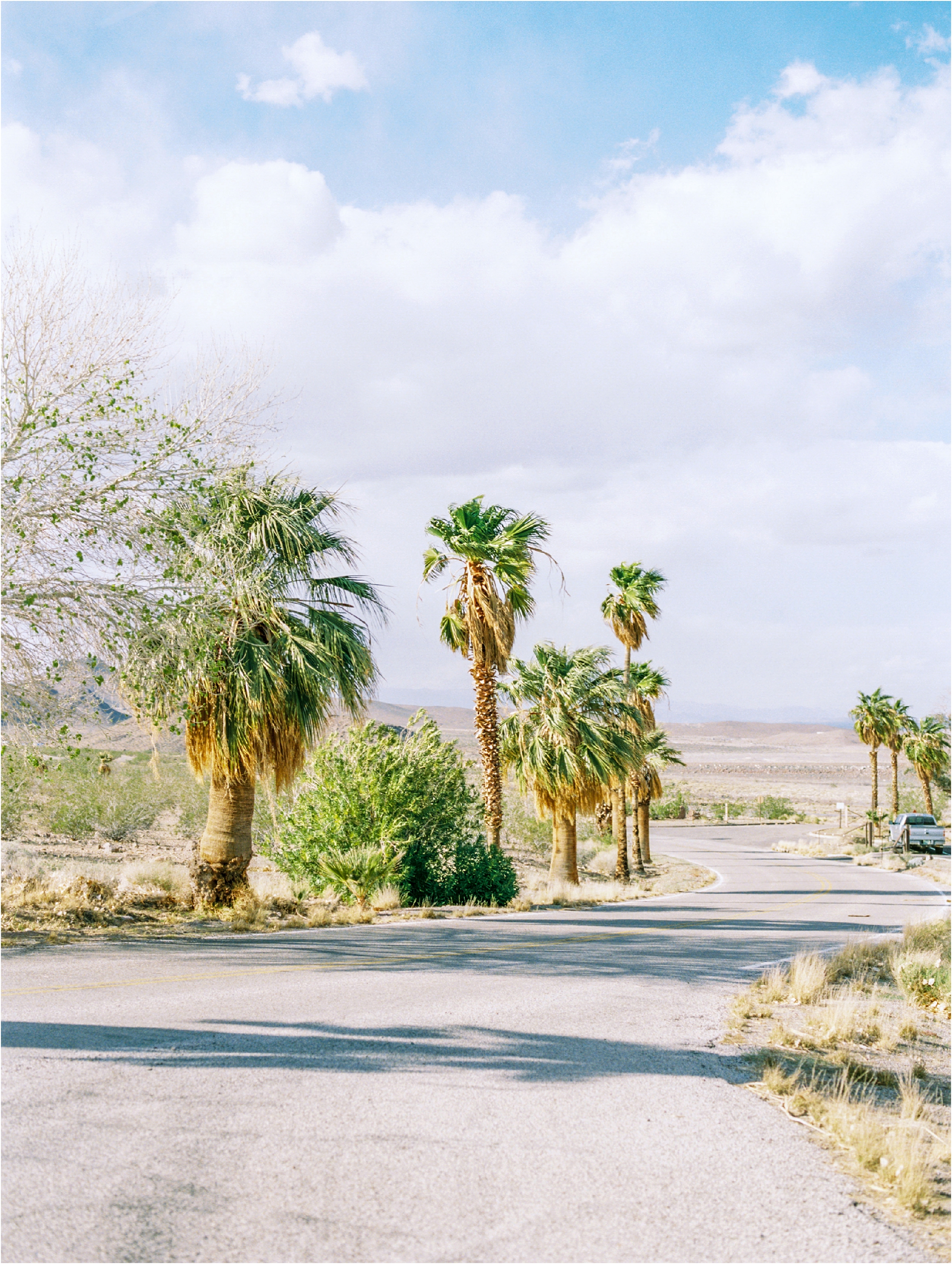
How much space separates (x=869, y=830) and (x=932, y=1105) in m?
46.6

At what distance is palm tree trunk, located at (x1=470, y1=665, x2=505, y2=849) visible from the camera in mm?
23750

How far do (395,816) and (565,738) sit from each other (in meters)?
8.68

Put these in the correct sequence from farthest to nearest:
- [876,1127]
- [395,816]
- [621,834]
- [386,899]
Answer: [621,834], [395,816], [386,899], [876,1127]

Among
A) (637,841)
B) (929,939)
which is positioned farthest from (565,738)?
(637,841)

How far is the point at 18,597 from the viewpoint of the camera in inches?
401

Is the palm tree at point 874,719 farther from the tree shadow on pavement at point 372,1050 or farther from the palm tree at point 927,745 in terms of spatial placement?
the tree shadow on pavement at point 372,1050

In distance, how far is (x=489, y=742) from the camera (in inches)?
957

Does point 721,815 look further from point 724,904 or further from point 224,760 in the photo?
point 224,760

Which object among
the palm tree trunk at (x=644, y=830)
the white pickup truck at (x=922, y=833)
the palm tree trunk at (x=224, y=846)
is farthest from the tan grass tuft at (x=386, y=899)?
the white pickup truck at (x=922, y=833)

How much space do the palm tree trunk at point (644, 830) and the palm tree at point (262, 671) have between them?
2790 centimetres

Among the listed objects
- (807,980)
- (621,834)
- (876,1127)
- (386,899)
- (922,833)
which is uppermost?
(876,1127)

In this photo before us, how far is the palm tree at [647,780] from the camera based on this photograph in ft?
128

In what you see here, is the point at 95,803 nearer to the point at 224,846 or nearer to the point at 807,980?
the point at 224,846

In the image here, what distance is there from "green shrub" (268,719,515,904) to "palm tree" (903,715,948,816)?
162 ft
